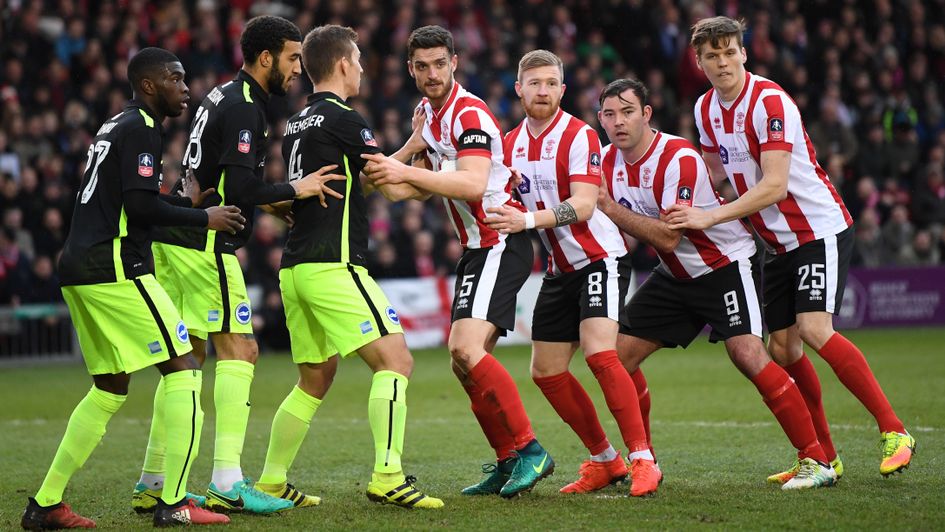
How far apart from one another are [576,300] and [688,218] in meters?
0.84

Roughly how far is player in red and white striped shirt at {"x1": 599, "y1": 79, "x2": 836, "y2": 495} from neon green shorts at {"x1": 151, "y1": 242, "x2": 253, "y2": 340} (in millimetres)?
2283

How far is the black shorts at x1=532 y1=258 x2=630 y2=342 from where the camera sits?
23.1 feet

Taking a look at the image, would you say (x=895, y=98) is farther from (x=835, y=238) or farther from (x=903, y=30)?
(x=835, y=238)

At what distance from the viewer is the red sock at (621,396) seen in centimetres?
686

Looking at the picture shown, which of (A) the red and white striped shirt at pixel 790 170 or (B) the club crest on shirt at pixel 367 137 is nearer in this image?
(B) the club crest on shirt at pixel 367 137

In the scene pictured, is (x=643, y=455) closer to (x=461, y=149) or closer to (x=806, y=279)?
(x=806, y=279)

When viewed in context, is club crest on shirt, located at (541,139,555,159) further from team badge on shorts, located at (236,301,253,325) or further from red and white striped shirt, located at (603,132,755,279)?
team badge on shorts, located at (236,301,253,325)

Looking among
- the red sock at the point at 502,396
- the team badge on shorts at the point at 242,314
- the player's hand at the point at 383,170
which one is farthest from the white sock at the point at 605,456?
the team badge on shorts at the point at 242,314

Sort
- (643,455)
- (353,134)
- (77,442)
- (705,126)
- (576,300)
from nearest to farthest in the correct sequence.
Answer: (77,442) → (353,134) → (643,455) → (576,300) → (705,126)

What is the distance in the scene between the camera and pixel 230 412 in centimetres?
655

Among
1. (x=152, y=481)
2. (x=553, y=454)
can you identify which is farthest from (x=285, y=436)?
(x=553, y=454)

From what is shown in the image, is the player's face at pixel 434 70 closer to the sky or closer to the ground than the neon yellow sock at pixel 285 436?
closer to the sky

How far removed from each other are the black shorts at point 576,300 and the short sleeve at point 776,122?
1147 millimetres

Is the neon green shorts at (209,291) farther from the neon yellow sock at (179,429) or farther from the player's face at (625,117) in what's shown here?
the player's face at (625,117)
